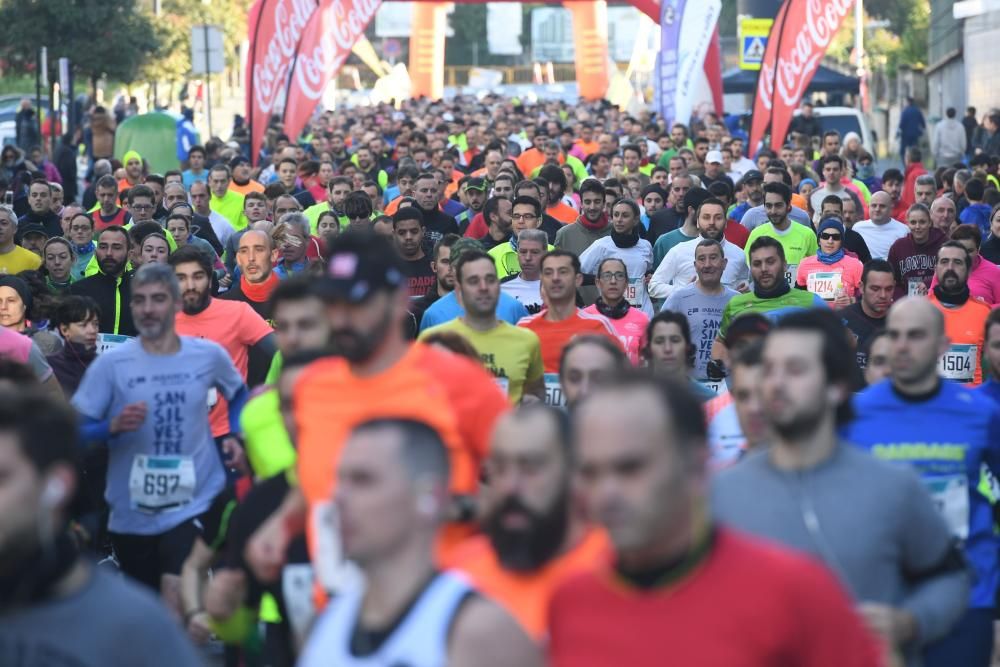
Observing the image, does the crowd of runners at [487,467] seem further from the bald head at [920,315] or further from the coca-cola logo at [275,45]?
the coca-cola logo at [275,45]

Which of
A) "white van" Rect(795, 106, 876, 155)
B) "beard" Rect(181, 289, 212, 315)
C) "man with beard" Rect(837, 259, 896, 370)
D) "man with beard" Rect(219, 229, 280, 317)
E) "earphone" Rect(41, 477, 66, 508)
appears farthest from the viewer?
"white van" Rect(795, 106, 876, 155)

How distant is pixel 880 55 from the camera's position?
236 ft

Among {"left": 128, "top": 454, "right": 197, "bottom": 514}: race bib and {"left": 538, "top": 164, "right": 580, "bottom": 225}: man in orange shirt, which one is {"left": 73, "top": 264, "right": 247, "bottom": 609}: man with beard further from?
{"left": 538, "top": 164, "right": 580, "bottom": 225}: man in orange shirt

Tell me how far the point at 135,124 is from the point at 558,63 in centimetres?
8115

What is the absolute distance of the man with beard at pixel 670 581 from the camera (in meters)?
3.21

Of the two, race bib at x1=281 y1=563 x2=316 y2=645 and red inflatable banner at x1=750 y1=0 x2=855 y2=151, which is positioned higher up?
red inflatable banner at x1=750 y1=0 x2=855 y2=151

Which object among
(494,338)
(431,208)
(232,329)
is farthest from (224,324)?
(431,208)

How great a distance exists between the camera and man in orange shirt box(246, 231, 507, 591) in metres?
4.62

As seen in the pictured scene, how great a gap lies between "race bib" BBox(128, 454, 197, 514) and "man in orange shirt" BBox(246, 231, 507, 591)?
2564 mm

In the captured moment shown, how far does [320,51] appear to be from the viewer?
24.9 meters

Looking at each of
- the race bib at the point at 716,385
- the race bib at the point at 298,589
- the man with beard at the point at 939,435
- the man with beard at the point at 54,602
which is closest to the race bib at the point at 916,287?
the race bib at the point at 716,385

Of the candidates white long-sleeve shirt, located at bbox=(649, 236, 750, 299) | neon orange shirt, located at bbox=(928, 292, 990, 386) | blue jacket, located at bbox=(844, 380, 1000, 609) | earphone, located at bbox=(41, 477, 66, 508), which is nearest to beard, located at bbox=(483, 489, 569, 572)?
earphone, located at bbox=(41, 477, 66, 508)

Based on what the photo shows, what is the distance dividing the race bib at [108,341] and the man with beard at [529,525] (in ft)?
18.6

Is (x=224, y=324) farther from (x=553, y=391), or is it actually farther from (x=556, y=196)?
(x=556, y=196)
